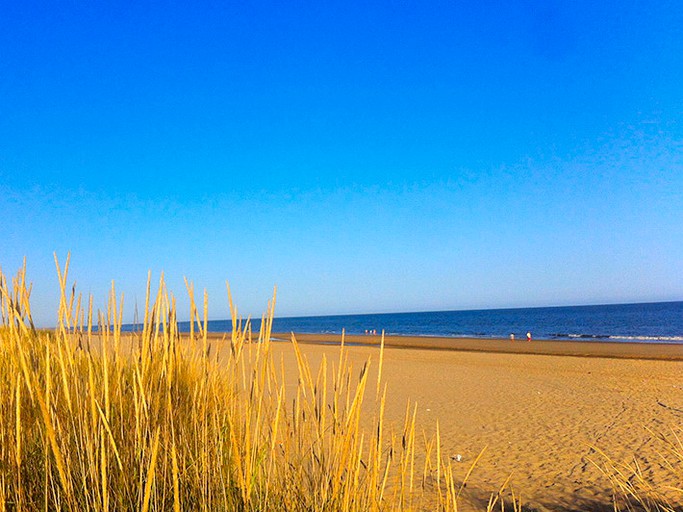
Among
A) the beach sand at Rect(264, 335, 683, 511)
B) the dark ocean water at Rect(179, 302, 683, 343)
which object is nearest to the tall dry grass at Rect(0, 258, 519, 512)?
the beach sand at Rect(264, 335, 683, 511)

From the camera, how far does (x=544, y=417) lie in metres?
8.02

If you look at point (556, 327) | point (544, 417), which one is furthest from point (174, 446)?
point (556, 327)

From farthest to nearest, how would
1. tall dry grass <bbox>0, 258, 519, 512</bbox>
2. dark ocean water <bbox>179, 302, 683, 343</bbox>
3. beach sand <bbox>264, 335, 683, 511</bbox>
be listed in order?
dark ocean water <bbox>179, 302, 683, 343</bbox>, beach sand <bbox>264, 335, 683, 511</bbox>, tall dry grass <bbox>0, 258, 519, 512</bbox>

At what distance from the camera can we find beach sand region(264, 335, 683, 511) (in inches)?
195

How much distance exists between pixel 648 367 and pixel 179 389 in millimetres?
15346

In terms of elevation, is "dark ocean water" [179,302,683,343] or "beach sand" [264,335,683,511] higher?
"beach sand" [264,335,683,511]

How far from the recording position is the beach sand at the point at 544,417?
4961 millimetres

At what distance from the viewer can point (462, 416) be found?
8.05m

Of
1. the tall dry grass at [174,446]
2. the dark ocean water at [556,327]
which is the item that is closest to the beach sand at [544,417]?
the tall dry grass at [174,446]

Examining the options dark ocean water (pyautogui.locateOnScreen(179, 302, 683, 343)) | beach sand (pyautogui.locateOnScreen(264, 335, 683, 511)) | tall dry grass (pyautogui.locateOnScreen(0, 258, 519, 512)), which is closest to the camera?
tall dry grass (pyautogui.locateOnScreen(0, 258, 519, 512))

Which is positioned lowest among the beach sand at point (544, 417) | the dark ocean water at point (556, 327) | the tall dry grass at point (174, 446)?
the dark ocean water at point (556, 327)

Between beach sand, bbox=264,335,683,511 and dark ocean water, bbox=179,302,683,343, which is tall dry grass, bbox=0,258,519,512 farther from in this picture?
dark ocean water, bbox=179,302,683,343

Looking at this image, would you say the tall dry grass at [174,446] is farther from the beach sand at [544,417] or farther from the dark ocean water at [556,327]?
the dark ocean water at [556,327]

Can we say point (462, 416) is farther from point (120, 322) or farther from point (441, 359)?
point (441, 359)
